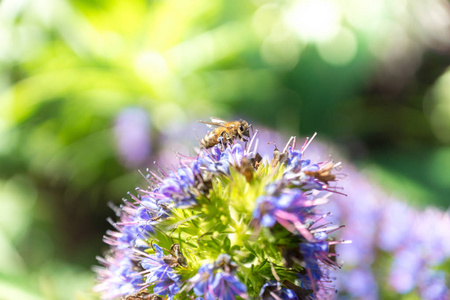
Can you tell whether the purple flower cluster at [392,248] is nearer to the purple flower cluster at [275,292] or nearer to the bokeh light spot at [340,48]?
the purple flower cluster at [275,292]

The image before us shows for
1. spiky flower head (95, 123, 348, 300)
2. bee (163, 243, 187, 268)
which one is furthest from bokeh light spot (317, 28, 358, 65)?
bee (163, 243, 187, 268)

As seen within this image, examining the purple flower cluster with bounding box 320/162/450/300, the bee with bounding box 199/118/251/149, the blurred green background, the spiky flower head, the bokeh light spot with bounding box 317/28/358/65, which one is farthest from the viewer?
the bokeh light spot with bounding box 317/28/358/65

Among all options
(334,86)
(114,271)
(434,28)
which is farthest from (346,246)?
(434,28)

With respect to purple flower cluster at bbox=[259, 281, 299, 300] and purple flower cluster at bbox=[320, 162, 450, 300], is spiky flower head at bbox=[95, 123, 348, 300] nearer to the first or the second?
purple flower cluster at bbox=[259, 281, 299, 300]

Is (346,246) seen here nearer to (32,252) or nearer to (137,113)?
(137,113)

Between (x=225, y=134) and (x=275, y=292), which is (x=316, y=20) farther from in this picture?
(x=275, y=292)

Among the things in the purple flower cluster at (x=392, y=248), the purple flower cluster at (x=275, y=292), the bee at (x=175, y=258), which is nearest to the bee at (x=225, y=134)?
the bee at (x=175, y=258)
